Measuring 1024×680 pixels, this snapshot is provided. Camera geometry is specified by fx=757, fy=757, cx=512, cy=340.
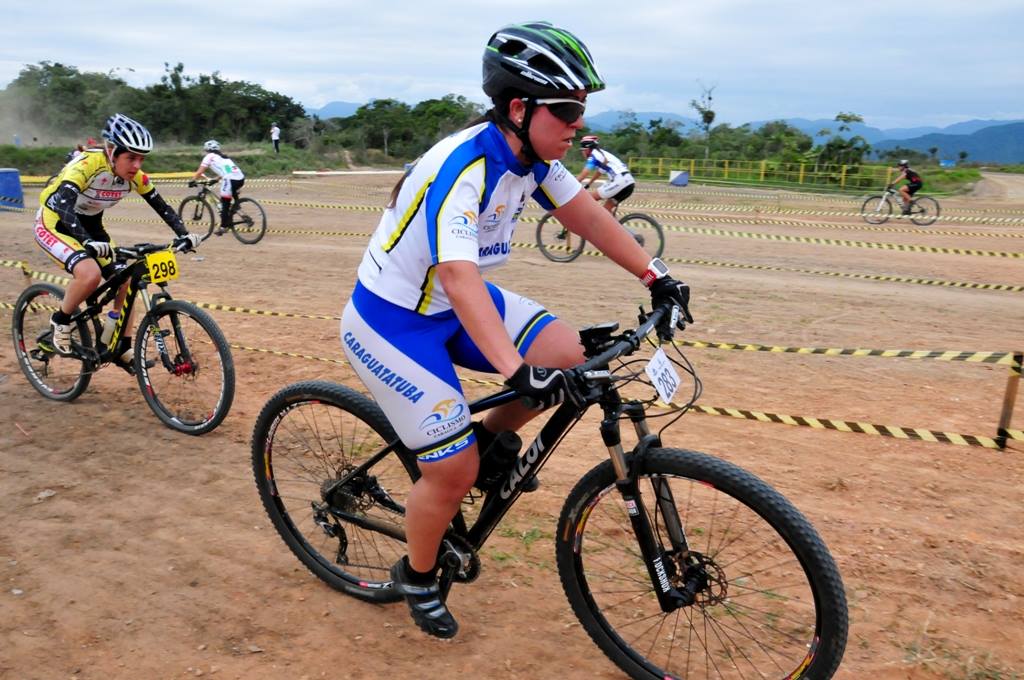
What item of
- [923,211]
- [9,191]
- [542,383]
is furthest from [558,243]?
[9,191]

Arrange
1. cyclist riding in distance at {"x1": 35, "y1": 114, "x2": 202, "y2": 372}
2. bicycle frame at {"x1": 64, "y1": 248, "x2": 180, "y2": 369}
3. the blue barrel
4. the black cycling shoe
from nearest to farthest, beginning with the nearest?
the black cycling shoe
bicycle frame at {"x1": 64, "y1": 248, "x2": 180, "y2": 369}
cyclist riding in distance at {"x1": 35, "y1": 114, "x2": 202, "y2": 372}
the blue barrel

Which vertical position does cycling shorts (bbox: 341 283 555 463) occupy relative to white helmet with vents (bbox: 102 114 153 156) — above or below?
below

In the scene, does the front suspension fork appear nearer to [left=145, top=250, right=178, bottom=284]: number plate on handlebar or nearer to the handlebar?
the handlebar

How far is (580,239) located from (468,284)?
11.8m

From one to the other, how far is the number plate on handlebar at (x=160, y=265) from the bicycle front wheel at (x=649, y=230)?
30.7ft

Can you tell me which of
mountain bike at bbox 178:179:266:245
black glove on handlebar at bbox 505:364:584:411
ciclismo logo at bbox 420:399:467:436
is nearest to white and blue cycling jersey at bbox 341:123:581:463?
ciclismo logo at bbox 420:399:467:436

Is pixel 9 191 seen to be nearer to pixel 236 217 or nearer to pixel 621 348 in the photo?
pixel 236 217

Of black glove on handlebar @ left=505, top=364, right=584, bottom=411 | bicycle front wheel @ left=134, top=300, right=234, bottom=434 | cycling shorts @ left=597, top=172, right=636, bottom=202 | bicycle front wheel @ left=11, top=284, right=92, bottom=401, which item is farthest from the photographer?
cycling shorts @ left=597, top=172, right=636, bottom=202

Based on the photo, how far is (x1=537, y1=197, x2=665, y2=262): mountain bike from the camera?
44.7 ft

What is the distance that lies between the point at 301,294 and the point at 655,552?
28.3ft

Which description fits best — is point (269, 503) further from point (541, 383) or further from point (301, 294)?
point (301, 294)

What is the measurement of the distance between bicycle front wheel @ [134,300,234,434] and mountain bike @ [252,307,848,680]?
5.63ft

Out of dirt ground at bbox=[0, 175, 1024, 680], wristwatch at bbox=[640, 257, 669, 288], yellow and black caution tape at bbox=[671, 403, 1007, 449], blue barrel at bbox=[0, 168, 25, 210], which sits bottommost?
dirt ground at bbox=[0, 175, 1024, 680]

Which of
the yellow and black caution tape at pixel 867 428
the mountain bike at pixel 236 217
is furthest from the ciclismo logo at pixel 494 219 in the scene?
the mountain bike at pixel 236 217
